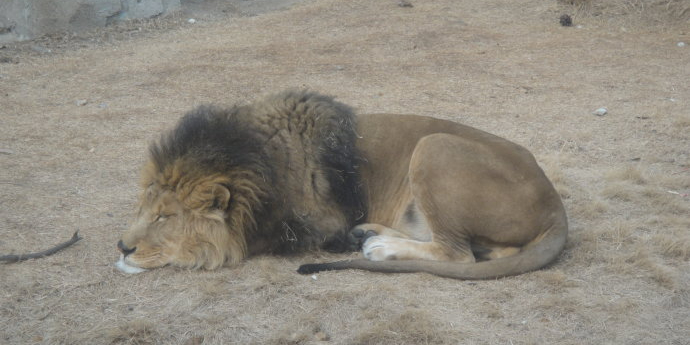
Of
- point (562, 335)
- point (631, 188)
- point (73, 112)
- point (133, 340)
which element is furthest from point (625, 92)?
point (133, 340)

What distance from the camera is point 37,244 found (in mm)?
3801

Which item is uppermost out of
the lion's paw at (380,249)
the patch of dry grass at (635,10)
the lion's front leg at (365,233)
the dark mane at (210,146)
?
the dark mane at (210,146)

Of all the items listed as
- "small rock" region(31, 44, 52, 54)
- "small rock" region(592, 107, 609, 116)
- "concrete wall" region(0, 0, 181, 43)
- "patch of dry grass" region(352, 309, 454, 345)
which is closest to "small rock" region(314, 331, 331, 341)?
"patch of dry grass" region(352, 309, 454, 345)

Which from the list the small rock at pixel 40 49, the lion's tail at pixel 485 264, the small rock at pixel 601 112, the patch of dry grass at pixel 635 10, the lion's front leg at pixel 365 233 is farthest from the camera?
the patch of dry grass at pixel 635 10

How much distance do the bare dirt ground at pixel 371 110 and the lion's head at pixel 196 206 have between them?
122mm

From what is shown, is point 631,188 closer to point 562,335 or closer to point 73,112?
point 562,335

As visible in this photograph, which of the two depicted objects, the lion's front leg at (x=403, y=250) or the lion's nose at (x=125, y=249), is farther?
the lion's front leg at (x=403, y=250)

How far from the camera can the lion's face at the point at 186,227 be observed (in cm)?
357

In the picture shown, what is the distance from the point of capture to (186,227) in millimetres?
3611

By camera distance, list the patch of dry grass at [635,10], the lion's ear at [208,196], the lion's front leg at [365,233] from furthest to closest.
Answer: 1. the patch of dry grass at [635,10]
2. the lion's front leg at [365,233]
3. the lion's ear at [208,196]

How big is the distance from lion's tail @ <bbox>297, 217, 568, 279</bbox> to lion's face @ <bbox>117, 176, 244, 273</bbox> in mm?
461

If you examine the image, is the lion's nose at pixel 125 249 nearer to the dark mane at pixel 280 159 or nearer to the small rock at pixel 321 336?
the dark mane at pixel 280 159

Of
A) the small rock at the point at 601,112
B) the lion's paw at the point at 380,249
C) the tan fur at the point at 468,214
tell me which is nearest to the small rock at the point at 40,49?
the tan fur at the point at 468,214

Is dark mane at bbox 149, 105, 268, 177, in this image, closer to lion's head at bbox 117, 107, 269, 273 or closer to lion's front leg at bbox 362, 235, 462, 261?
lion's head at bbox 117, 107, 269, 273
